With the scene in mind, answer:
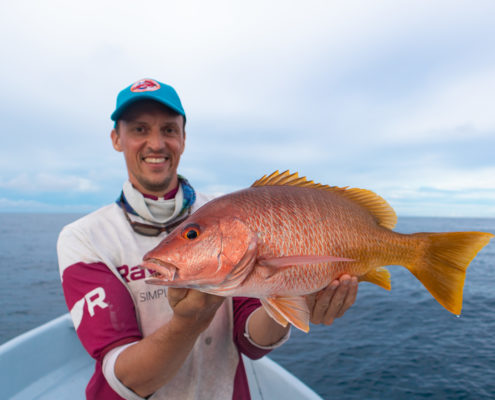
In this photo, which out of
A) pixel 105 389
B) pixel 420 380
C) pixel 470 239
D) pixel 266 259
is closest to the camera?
pixel 266 259

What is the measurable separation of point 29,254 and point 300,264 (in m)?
31.0

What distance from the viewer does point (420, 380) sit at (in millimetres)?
6867

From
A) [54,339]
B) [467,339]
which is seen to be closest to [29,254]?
[54,339]

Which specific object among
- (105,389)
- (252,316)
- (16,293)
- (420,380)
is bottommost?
(420,380)

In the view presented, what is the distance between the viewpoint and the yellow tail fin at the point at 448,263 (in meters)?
1.77

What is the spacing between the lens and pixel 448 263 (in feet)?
6.07

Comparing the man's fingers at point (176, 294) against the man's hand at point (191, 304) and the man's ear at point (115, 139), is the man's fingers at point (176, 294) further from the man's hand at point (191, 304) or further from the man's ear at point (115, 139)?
the man's ear at point (115, 139)

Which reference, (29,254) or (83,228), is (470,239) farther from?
(29,254)

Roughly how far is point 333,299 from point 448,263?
74cm


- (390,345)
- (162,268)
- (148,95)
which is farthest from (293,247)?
(390,345)

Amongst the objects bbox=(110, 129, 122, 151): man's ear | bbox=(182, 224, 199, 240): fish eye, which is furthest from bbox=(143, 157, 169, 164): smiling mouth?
bbox=(182, 224, 199, 240): fish eye

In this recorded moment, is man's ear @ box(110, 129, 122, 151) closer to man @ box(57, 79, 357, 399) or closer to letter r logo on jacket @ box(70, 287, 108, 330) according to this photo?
man @ box(57, 79, 357, 399)

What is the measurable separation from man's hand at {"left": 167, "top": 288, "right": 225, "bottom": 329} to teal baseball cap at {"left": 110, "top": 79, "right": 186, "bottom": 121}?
1.27 meters

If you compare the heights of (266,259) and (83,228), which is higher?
(83,228)
